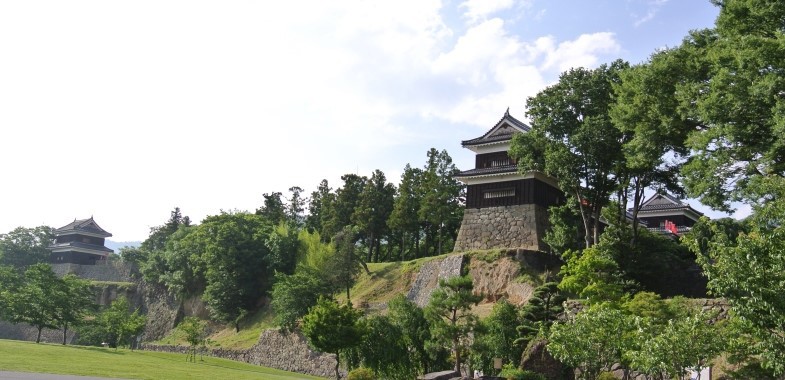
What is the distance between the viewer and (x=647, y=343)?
15250 millimetres

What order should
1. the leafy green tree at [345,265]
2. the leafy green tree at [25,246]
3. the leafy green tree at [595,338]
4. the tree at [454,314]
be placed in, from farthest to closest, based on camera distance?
1. the leafy green tree at [25,246]
2. the leafy green tree at [345,265]
3. the tree at [454,314]
4. the leafy green tree at [595,338]

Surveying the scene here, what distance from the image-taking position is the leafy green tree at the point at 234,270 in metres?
49.1

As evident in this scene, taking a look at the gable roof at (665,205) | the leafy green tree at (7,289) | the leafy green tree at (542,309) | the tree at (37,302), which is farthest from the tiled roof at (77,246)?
the leafy green tree at (542,309)

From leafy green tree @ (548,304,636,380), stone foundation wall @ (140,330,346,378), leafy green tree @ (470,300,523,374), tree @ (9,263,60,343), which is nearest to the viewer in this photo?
leafy green tree @ (548,304,636,380)

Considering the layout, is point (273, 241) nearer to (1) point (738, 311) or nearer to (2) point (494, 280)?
(2) point (494, 280)

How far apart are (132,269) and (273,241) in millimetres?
23512

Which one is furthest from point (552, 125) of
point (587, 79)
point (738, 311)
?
point (738, 311)

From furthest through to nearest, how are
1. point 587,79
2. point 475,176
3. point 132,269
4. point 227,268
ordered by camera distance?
1. point 132,269
2. point 227,268
3. point 475,176
4. point 587,79

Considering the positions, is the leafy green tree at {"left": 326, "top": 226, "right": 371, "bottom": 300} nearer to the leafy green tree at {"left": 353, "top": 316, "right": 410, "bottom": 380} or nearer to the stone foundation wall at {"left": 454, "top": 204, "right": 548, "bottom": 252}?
the stone foundation wall at {"left": 454, "top": 204, "right": 548, "bottom": 252}

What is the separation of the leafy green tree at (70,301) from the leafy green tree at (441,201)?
24.2 metres

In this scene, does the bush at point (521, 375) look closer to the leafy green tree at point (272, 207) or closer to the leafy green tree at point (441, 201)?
the leafy green tree at point (441, 201)

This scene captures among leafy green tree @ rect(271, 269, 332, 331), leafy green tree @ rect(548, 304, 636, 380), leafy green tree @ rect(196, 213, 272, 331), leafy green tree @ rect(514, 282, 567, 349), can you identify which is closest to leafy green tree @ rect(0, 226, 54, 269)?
leafy green tree @ rect(196, 213, 272, 331)

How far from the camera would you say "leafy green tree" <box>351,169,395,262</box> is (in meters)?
51.4

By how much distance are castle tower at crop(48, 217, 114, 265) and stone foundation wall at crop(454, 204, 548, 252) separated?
49478 mm
